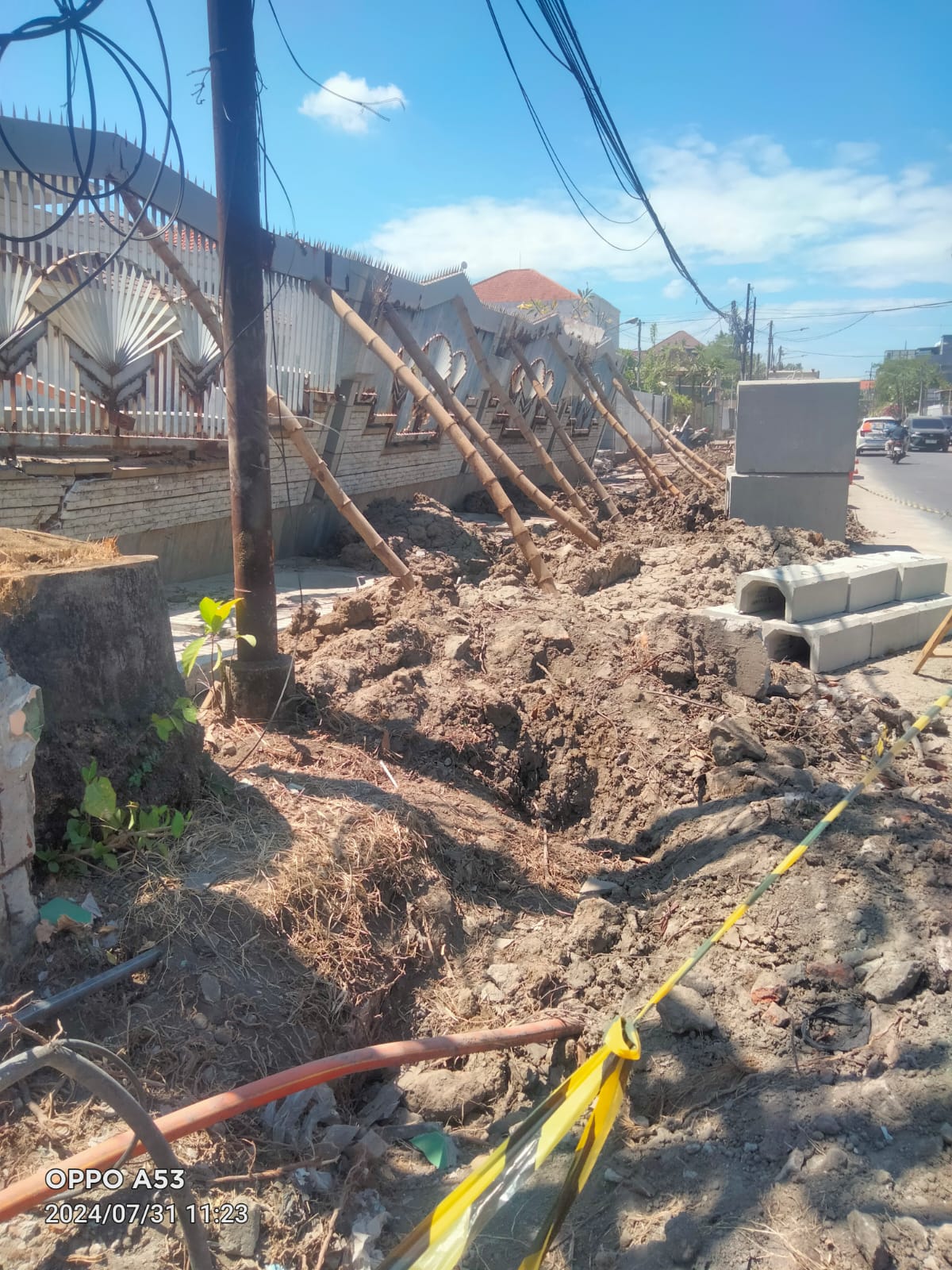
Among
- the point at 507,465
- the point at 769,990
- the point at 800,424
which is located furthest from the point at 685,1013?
the point at 800,424

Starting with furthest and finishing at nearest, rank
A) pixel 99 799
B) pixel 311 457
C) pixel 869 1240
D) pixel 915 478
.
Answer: pixel 915 478
pixel 311 457
pixel 99 799
pixel 869 1240

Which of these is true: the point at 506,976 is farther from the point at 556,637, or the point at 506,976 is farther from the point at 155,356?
the point at 155,356

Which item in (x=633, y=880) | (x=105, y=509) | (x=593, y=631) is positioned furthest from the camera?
(x=105, y=509)

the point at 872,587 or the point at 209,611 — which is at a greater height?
the point at 209,611

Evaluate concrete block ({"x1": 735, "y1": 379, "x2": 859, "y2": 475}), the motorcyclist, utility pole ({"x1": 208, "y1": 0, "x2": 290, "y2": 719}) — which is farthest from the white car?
utility pole ({"x1": 208, "y1": 0, "x2": 290, "y2": 719})

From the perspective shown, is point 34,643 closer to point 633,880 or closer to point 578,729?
point 633,880

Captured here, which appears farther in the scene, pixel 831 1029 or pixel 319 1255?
pixel 831 1029

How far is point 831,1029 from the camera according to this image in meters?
2.68

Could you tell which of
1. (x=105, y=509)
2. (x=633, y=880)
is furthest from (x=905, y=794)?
(x=105, y=509)

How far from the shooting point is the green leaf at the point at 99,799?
119 inches

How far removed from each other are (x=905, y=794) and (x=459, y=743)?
Answer: 2.19 m

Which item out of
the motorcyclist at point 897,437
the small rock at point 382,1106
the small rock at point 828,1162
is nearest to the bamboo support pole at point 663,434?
the motorcyclist at point 897,437

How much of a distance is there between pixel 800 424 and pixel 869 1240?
9.49m

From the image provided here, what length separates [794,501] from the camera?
426 inches
